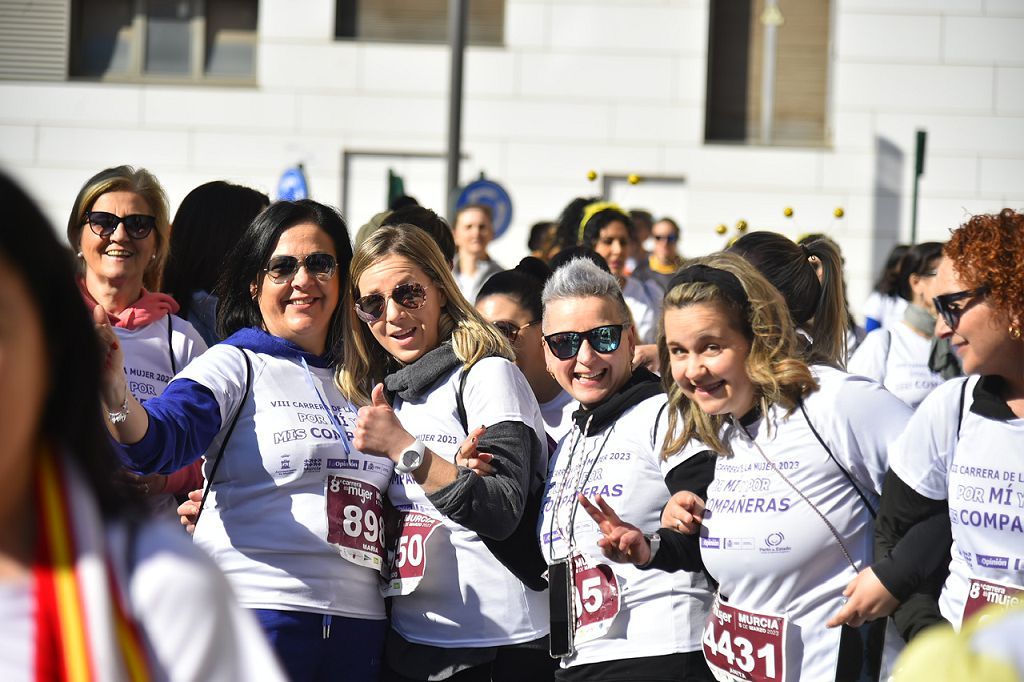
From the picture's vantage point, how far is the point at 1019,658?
1.19 m

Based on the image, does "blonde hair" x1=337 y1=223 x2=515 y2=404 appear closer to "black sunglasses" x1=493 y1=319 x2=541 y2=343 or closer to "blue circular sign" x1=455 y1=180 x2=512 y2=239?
"black sunglasses" x1=493 y1=319 x2=541 y2=343

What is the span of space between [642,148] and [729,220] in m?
1.45

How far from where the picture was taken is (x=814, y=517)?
342 cm

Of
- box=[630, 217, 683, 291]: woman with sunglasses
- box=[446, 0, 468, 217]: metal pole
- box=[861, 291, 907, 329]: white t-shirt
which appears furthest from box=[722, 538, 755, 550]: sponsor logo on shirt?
box=[446, 0, 468, 217]: metal pole

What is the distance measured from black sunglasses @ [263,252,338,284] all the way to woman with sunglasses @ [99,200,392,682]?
0.17 m

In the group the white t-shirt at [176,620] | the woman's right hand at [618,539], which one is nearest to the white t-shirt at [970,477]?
the woman's right hand at [618,539]

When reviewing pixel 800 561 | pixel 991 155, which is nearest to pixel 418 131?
pixel 991 155

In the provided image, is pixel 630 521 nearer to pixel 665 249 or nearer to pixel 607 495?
pixel 607 495

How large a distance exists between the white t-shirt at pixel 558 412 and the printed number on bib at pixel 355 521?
127cm

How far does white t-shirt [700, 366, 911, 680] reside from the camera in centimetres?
343

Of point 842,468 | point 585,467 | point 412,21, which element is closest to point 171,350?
point 585,467

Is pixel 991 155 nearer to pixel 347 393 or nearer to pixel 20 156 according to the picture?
pixel 20 156

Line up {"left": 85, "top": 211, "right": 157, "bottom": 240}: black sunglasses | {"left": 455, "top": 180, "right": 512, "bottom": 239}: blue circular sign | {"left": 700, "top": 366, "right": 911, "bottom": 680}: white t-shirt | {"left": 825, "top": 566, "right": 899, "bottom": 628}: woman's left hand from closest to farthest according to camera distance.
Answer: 1. {"left": 825, "top": 566, "right": 899, "bottom": 628}: woman's left hand
2. {"left": 700, "top": 366, "right": 911, "bottom": 680}: white t-shirt
3. {"left": 85, "top": 211, "right": 157, "bottom": 240}: black sunglasses
4. {"left": 455, "top": 180, "right": 512, "bottom": 239}: blue circular sign

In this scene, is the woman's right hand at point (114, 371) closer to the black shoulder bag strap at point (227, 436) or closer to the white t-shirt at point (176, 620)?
the black shoulder bag strap at point (227, 436)
